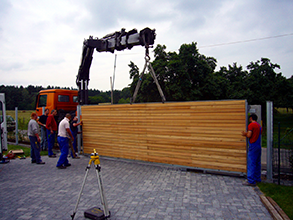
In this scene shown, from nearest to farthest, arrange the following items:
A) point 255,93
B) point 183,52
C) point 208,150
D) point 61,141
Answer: point 208,150 → point 61,141 → point 255,93 → point 183,52

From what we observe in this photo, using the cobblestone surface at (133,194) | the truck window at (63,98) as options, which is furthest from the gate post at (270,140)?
the truck window at (63,98)

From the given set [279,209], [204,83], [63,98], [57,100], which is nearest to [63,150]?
[57,100]

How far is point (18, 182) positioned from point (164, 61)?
23.5 m

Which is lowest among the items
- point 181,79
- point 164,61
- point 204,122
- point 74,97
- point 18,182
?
point 18,182

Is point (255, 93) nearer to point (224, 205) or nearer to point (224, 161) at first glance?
point (224, 161)

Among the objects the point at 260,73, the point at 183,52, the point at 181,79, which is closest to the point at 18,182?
the point at 181,79

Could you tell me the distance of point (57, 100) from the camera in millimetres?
12367

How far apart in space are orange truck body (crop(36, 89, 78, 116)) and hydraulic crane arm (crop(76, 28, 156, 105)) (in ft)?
4.74

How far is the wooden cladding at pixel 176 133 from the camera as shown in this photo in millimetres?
6656

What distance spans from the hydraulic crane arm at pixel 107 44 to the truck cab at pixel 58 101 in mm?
1412

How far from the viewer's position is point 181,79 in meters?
25.4

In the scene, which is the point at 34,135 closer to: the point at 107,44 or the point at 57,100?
the point at 57,100

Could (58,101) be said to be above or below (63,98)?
below

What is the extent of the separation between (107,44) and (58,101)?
4627mm
